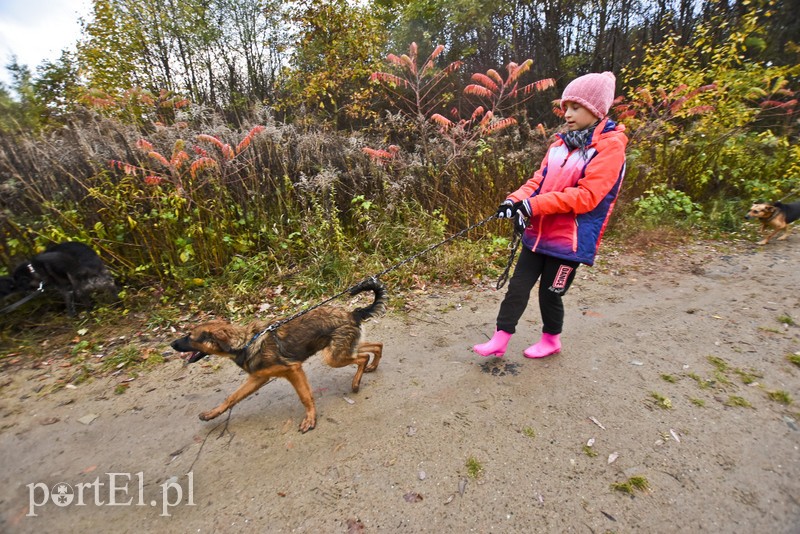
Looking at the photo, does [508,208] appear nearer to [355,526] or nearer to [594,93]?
[594,93]

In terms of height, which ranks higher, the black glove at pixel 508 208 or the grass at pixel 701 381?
the black glove at pixel 508 208

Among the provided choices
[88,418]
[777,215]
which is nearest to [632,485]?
[88,418]

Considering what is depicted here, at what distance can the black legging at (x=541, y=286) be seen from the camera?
277 cm

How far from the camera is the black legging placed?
2.77 meters

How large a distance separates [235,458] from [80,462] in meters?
1.11

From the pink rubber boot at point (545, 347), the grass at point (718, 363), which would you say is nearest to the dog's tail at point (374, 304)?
the pink rubber boot at point (545, 347)

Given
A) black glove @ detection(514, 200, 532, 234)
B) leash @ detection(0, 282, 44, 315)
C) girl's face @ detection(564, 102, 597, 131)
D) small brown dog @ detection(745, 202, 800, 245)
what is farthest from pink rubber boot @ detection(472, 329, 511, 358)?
small brown dog @ detection(745, 202, 800, 245)

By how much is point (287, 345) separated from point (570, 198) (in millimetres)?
2263

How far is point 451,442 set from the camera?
242 centimetres

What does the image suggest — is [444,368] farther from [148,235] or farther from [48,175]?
[48,175]

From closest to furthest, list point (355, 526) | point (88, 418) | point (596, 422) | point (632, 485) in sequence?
point (355, 526), point (632, 485), point (596, 422), point (88, 418)

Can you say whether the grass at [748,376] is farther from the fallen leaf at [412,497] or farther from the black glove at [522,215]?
the fallen leaf at [412,497]

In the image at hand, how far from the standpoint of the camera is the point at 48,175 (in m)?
4.58

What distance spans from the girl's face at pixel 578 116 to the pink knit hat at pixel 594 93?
0.11 ft
